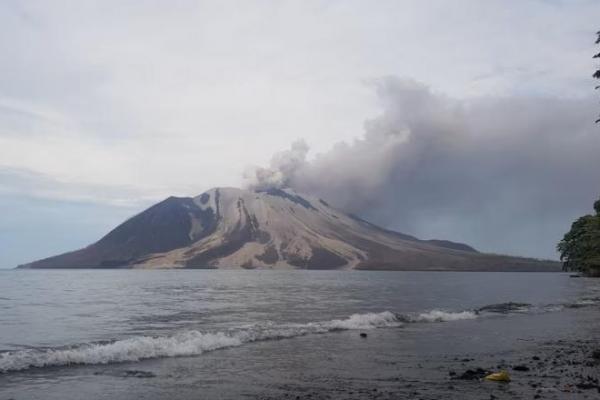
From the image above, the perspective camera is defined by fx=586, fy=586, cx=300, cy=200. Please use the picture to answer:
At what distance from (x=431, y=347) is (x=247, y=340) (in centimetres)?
920

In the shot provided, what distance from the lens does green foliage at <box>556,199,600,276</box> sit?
13407cm

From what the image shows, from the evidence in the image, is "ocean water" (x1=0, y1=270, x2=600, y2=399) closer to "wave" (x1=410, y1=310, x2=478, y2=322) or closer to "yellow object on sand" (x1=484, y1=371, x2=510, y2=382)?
"wave" (x1=410, y1=310, x2=478, y2=322)

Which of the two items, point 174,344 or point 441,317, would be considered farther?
point 441,317

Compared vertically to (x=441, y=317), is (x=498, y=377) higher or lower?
higher

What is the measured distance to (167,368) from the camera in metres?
21.7

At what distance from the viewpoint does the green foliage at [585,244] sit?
13407cm

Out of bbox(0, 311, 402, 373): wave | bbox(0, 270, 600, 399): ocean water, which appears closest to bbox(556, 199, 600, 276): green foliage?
bbox(0, 270, 600, 399): ocean water

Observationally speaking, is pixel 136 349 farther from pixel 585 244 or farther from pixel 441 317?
pixel 585 244

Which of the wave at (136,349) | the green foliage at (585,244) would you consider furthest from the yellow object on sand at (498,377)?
the green foliage at (585,244)

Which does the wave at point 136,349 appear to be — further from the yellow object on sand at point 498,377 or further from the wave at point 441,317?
the yellow object on sand at point 498,377

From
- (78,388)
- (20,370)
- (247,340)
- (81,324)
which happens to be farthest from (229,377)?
(81,324)

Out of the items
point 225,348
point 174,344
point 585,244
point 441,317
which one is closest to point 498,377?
point 225,348

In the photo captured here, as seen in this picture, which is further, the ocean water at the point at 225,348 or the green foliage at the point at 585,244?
the green foliage at the point at 585,244

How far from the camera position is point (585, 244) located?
5704 inches
